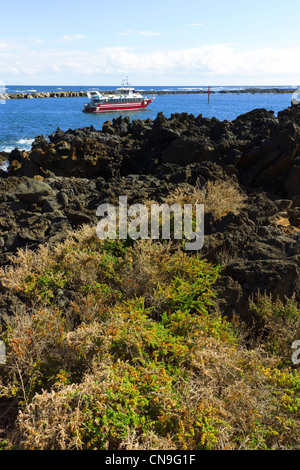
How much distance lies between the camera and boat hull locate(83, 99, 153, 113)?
6069 centimetres

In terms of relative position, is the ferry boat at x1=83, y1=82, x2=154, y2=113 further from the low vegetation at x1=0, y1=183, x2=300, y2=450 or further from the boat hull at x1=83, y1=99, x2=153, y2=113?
the low vegetation at x1=0, y1=183, x2=300, y2=450

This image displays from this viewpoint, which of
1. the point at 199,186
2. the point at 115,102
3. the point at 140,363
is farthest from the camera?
the point at 115,102

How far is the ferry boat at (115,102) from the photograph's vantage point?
6044 cm

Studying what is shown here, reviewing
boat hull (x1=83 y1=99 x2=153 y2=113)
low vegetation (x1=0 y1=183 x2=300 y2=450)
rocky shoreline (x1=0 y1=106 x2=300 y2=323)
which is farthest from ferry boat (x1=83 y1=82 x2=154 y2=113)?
low vegetation (x1=0 y1=183 x2=300 y2=450)

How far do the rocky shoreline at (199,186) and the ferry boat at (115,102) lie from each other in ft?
142

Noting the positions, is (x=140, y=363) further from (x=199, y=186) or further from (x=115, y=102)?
(x=115, y=102)

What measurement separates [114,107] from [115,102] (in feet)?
2.98

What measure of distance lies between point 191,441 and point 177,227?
12.3ft

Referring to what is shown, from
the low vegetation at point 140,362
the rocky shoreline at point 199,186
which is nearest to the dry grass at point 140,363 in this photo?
the low vegetation at point 140,362

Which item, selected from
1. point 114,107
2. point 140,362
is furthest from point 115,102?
point 140,362

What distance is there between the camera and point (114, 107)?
63.3 metres

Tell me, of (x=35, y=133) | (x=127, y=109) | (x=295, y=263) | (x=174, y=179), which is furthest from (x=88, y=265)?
(x=127, y=109)

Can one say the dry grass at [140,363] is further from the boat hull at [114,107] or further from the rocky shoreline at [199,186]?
the boat hull at [114,107]

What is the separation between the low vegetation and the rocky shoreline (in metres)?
0.44
